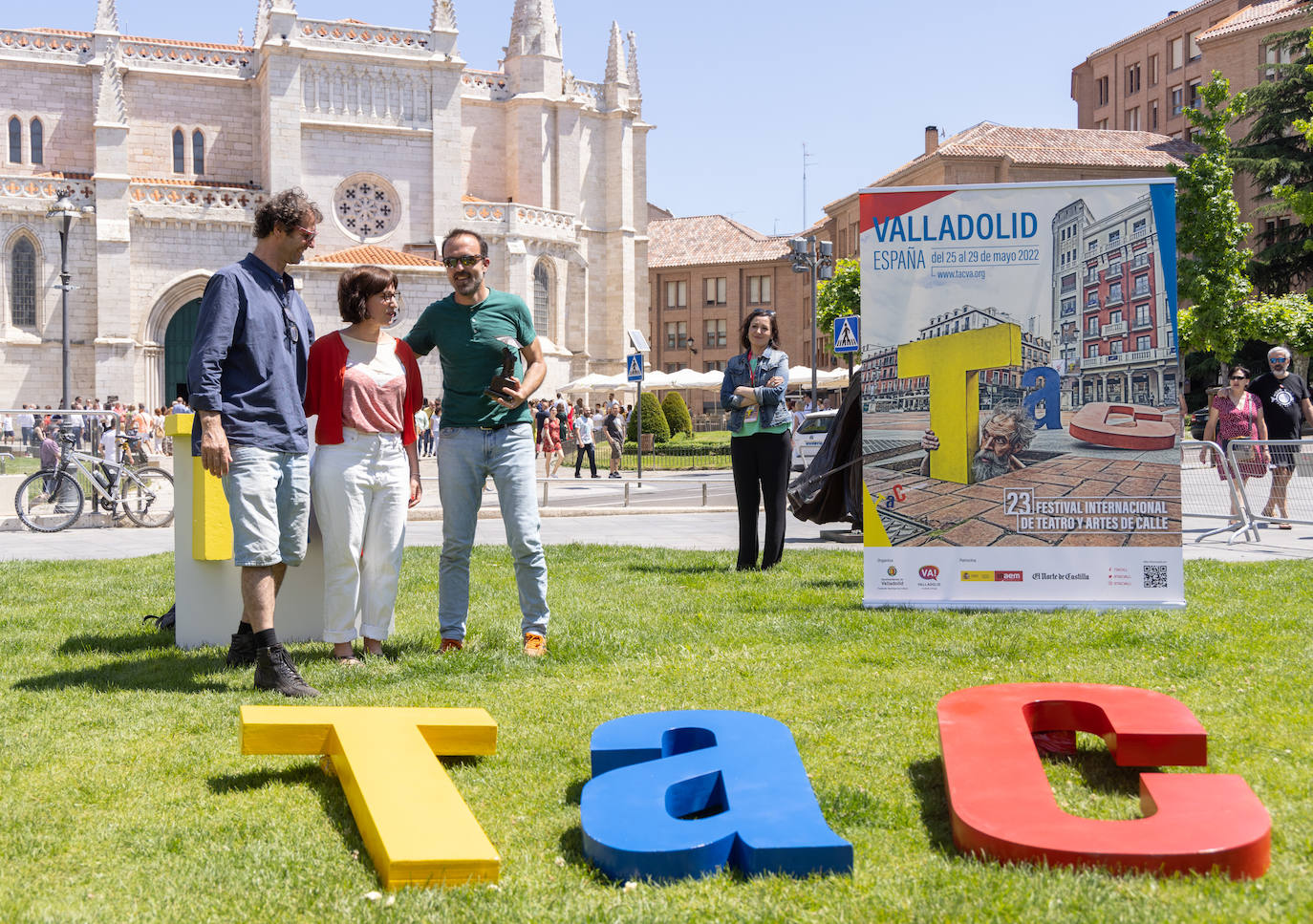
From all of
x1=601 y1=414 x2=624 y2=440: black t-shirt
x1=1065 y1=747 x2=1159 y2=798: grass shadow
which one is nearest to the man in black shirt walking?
x1=1065 y1=747 x2=1159 y2=798: grass shadow

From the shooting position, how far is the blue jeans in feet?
20.4

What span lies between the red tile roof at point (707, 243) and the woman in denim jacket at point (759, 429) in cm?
7439

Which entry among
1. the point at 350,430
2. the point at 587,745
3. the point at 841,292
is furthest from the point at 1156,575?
the point at 841,292

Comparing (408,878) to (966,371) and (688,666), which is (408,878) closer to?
(688,666)

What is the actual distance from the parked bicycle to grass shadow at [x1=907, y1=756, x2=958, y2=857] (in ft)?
45.7

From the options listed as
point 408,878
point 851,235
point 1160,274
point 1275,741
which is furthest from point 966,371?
point 851,235

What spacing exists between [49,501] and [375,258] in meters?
30.3

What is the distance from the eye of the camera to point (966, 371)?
7398 mm

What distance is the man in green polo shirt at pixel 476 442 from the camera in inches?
244

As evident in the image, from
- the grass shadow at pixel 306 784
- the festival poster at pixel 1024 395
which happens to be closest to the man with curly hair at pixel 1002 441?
the festival poster at pixel 1024 395

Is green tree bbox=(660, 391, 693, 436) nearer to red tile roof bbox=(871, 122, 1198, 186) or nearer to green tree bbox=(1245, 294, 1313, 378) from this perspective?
green tree bbox=(1245, 294, 1313, 378)

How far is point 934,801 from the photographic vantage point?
3.72m

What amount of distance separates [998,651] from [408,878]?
370cm

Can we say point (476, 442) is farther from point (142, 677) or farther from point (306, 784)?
point (306, 784)
